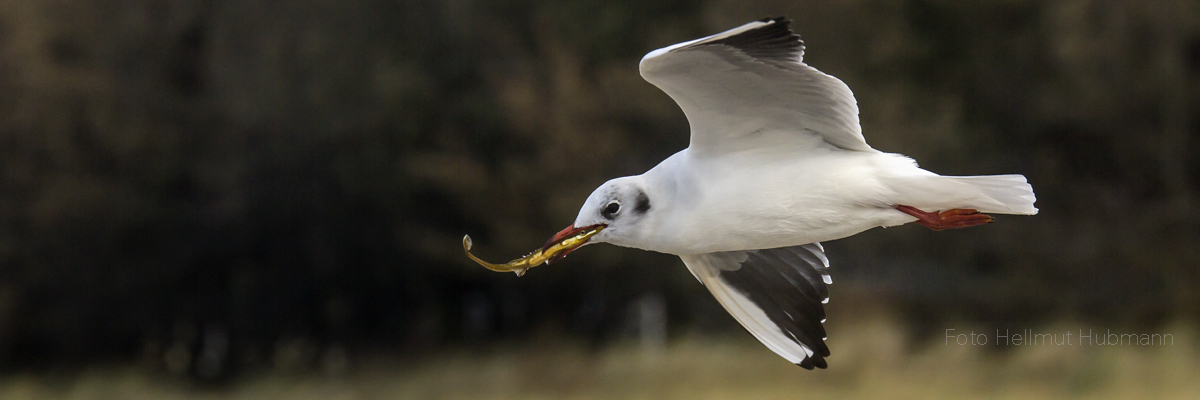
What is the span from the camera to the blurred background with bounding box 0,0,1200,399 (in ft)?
32.7

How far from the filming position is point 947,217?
10.5ft

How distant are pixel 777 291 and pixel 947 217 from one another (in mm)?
924

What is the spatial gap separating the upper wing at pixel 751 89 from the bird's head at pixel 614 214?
217 millimetres

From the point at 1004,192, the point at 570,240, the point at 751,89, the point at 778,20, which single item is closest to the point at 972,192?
the point at 1004,192

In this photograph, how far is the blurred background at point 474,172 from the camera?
9.97 meters

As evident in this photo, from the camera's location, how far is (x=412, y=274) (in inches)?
468

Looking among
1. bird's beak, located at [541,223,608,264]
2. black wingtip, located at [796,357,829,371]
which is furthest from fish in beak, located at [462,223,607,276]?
black wingtip, located at [796,357,829,371]

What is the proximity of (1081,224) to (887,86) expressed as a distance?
2.09m

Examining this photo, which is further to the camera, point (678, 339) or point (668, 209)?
point (678, 339)

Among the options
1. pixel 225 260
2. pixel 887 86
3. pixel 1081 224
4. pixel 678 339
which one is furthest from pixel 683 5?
pixel 225 260

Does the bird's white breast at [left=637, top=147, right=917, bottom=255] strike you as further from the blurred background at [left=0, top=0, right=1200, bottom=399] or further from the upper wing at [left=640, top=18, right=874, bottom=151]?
the blurred background at [left=0, top=0, right=1200, bottom=399]

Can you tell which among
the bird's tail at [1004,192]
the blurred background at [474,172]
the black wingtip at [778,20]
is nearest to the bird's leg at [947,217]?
the bird's tail at [1004,192]

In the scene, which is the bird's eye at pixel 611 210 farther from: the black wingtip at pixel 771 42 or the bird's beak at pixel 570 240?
the black wingtip at pixel 771 42

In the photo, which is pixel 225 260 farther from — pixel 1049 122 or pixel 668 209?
pixel 668 209
